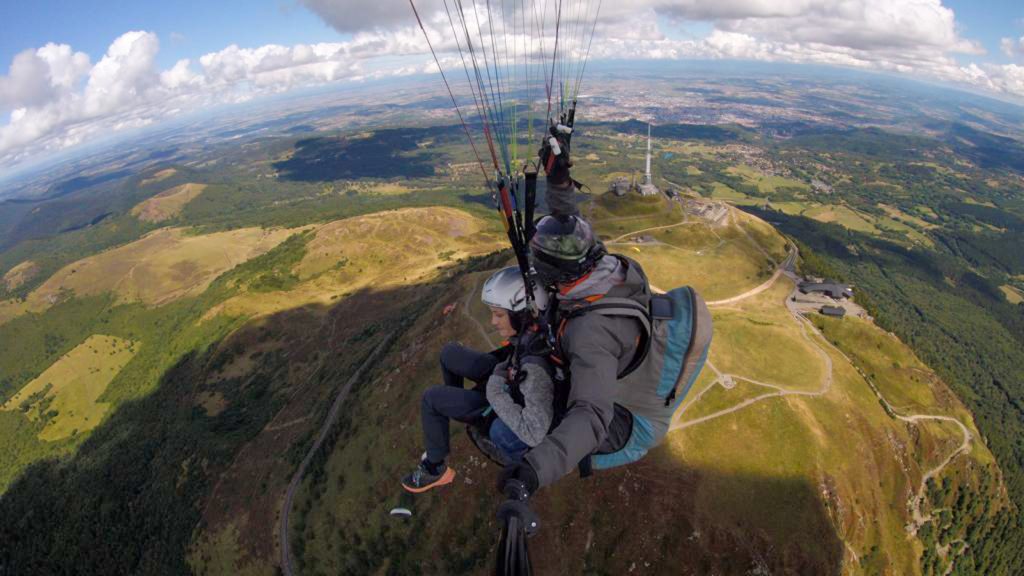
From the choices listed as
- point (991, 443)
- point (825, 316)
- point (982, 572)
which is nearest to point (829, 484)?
point (982, 572)

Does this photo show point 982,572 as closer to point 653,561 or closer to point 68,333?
point 653,561

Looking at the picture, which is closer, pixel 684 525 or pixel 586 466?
pixel 586 466

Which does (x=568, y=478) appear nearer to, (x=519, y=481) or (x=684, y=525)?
(x=684, y=525)

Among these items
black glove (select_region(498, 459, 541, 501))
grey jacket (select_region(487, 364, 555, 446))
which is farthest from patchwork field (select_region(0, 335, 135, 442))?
black glove (select_region(498, 459, 541, 501))

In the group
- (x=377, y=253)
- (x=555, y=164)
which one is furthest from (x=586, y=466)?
(x=377, y=253)

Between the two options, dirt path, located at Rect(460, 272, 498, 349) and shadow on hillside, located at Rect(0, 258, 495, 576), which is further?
shadow on hillside, located at Rect(0, 258, 495, 576)

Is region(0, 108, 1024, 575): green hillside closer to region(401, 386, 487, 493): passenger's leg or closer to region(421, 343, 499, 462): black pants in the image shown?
region(401, 386, 487, 493): passenger's leg
